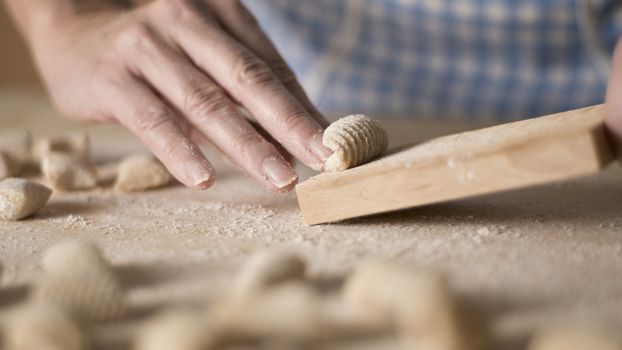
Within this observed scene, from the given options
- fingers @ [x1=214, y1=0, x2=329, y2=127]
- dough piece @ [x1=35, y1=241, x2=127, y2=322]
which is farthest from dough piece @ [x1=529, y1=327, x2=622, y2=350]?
fingers @ [x1=214, y1=0, x2=329, y2=127]

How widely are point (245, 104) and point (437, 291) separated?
2.15ft

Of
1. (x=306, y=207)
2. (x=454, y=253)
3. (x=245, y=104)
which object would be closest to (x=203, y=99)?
(x=245, y=104)

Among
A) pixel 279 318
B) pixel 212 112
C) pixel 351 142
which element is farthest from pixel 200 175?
pixel 279 318

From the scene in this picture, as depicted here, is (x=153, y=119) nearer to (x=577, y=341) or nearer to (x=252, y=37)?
(x=252, y=37)

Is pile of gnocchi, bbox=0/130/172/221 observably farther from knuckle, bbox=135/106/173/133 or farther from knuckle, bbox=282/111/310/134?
knuckle, bbox=282/111/310/134

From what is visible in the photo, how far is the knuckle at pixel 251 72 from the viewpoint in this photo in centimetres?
130

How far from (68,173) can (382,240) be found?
1.99ft

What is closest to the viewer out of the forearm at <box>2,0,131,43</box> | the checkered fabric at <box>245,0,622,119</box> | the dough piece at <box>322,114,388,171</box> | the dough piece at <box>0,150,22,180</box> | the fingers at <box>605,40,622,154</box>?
the fingers at <box>605,40,622,154</box>

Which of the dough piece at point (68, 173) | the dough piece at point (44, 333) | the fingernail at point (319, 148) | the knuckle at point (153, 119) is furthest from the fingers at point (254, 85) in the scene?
the dough piece at point (44, 333)

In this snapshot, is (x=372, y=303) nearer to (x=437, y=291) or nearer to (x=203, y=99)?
(x=437, y=291)

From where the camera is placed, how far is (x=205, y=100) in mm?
1312

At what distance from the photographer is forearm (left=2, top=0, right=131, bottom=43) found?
5.56 ft

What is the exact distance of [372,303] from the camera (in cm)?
79

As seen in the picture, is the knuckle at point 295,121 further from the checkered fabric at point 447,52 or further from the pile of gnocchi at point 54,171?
the checkered fabric at point 447,52
